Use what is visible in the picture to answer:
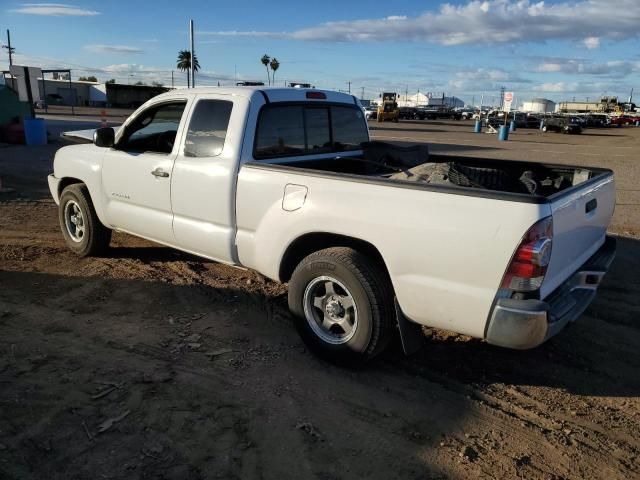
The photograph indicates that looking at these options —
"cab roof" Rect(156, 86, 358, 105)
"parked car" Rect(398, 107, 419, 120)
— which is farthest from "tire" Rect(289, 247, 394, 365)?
"parked car" Rect(398, 107, 419, 120)

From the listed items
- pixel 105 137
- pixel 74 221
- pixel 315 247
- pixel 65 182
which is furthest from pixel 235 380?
pixel 65 182

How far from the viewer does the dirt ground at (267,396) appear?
9.16 feet

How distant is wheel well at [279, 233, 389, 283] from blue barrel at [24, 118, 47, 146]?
667 inches

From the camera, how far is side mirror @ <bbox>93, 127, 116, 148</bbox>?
5.08 m

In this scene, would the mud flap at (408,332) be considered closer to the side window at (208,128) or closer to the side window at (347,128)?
the side window at (208,128)

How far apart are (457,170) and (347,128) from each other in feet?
4.62

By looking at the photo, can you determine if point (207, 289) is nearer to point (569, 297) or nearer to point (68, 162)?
point (68, 162)

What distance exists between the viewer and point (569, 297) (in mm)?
3350

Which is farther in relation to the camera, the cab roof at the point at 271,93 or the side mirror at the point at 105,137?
the side mirror at the point at 105,137

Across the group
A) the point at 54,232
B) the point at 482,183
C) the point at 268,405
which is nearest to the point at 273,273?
the point at 268,405

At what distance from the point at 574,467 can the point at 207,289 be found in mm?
3444

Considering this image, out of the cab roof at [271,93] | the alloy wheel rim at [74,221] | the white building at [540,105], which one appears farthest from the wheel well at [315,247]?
the white building at [540,105]

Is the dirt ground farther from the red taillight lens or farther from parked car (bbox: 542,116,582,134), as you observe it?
parked car (bbox: 542,116,582,134)

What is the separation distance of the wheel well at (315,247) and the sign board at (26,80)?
17.4m
